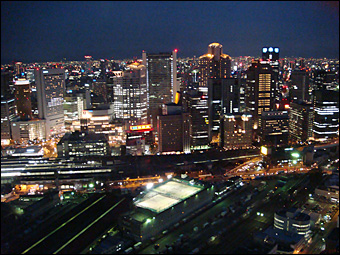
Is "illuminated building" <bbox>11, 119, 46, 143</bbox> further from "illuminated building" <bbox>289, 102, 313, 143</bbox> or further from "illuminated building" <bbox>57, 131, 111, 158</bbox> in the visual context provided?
"illuminated building" <bbox>289, 102, 313, 143</bbox>

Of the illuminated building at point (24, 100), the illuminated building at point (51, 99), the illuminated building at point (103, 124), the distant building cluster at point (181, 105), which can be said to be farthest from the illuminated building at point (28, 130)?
the illuminated building at point (103, 124)

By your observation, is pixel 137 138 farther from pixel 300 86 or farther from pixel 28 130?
pixel 300 86

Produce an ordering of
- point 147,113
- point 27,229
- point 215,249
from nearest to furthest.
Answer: point 27,229, point 215,249, point 147,113

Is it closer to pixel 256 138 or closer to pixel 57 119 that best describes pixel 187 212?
pixel 256 138

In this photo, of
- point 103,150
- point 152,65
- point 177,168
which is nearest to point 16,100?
point 103,150

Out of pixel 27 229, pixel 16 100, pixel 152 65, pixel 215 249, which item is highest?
pixel 152 65

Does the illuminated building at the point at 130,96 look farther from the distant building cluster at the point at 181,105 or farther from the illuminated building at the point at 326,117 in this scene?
the illuminated building at the point at 326,117

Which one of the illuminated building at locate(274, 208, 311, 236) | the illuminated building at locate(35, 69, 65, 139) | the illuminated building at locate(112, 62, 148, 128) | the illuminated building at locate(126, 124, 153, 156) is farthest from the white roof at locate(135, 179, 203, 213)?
the illuminated building at locate(35, 69, 65, 139)
